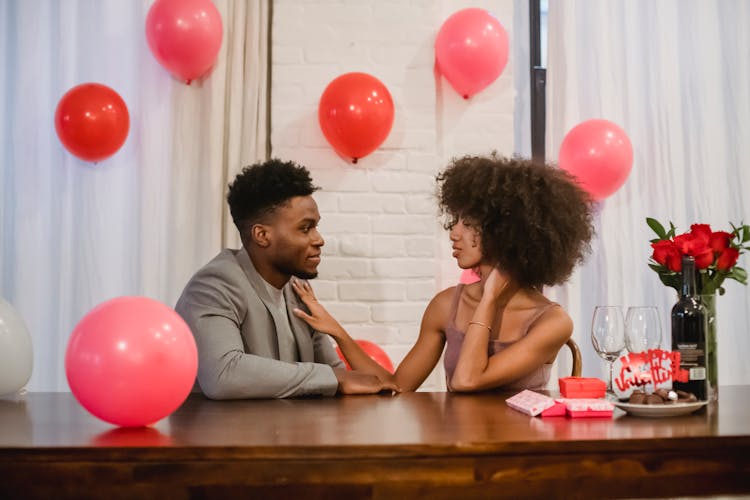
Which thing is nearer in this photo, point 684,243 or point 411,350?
point 684,243

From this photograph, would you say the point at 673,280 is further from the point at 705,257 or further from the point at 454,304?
the point at 454,304

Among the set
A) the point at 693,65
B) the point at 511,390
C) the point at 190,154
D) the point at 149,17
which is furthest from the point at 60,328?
the point at 693,65

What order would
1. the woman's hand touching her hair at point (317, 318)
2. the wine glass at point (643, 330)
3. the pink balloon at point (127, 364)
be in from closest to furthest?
the pink balloon at point (127, 364) → the wine glass at point (643, 330) → the woman's hand touching her hair at point (317, 318)

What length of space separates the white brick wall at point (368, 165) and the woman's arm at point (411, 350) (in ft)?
2.73

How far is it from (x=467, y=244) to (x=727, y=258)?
0.79 metres

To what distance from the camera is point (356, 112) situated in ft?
9.97

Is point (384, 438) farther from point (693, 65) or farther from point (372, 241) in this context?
point (693, 65)

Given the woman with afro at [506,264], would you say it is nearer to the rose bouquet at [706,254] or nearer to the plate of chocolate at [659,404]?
the rose bouquet at [706,254]

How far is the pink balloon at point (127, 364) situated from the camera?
140 centimetres

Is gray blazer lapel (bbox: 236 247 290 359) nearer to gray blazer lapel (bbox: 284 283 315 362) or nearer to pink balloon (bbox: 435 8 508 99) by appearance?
gray blazer lapel (bbox: 284 283 315 362)

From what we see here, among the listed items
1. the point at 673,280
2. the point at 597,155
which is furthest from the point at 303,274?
the point at 597,155

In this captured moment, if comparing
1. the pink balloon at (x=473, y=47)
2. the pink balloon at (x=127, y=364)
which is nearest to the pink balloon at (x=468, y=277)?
the pink balloon at (x=473, y=47)

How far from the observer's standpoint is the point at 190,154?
343 centimetres

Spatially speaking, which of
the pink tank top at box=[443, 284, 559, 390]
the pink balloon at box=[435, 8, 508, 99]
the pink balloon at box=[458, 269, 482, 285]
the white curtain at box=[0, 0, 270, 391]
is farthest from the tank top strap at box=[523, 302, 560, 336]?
the white curtain at box=[0, 0, 270, 391]
